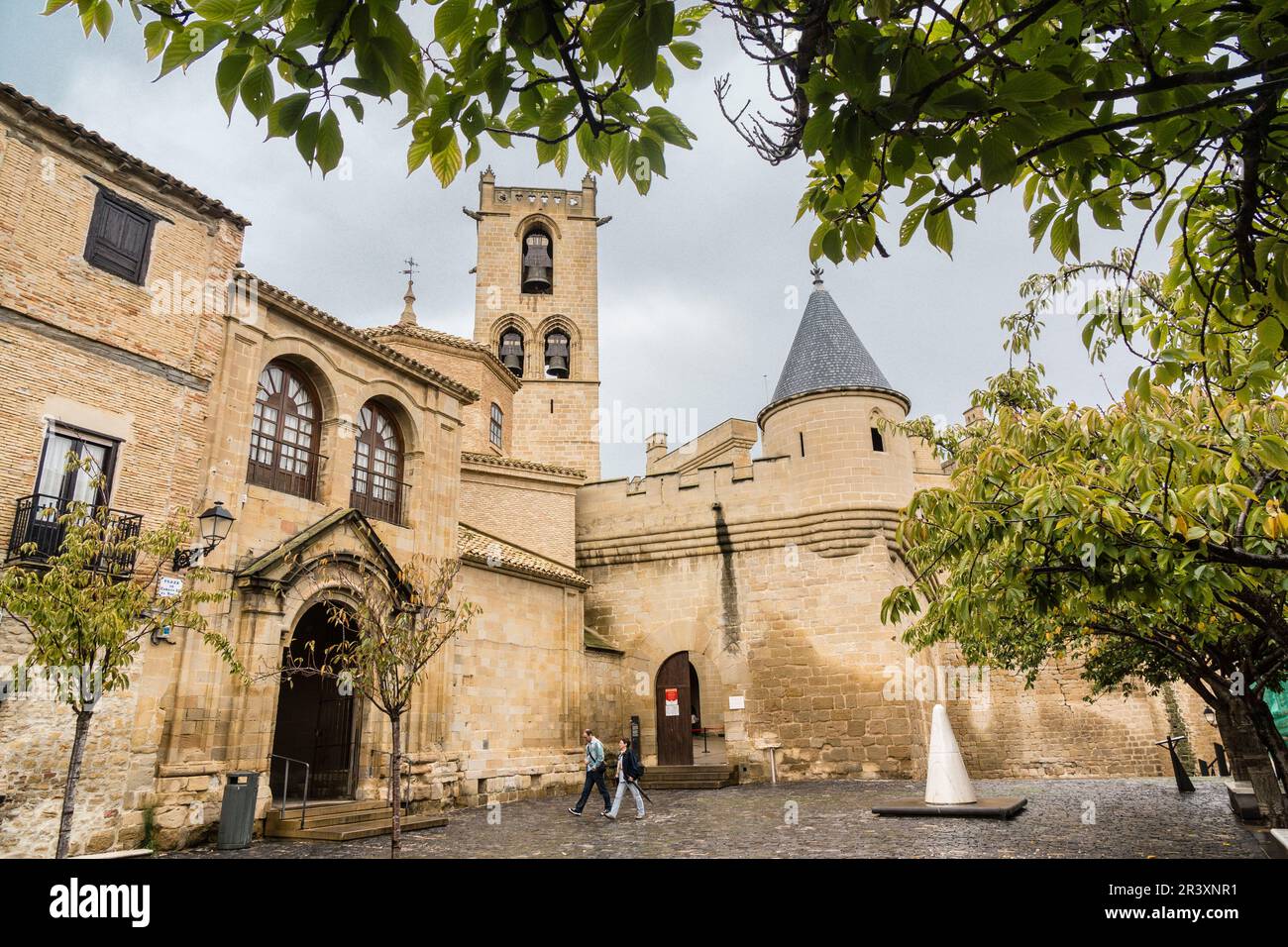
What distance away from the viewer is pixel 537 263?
3381 cm

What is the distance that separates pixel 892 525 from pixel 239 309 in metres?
15.6

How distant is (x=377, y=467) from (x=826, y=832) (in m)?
10.6

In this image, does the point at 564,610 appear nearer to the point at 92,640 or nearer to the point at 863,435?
the point at 863,435

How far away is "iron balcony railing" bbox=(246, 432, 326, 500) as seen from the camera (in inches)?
531

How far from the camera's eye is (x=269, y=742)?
12305 millimetres

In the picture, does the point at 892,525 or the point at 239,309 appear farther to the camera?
the point at 892,525

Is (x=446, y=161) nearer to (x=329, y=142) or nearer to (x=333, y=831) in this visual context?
(x=329, y=142)

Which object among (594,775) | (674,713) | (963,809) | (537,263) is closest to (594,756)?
(594,775)

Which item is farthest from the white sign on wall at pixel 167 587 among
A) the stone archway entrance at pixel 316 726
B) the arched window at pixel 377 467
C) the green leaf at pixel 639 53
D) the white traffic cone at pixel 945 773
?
the white traffic cone at pixel 945 773

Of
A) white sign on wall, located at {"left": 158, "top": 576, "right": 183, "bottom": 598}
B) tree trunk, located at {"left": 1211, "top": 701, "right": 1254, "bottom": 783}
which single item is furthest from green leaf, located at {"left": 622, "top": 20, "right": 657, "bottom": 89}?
tree trunk, located at {"left": 1211, "top": 701, "right": 1254, "bottom": 783}

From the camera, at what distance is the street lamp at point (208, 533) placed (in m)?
11.0

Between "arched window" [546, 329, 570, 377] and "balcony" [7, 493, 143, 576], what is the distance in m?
23.0
